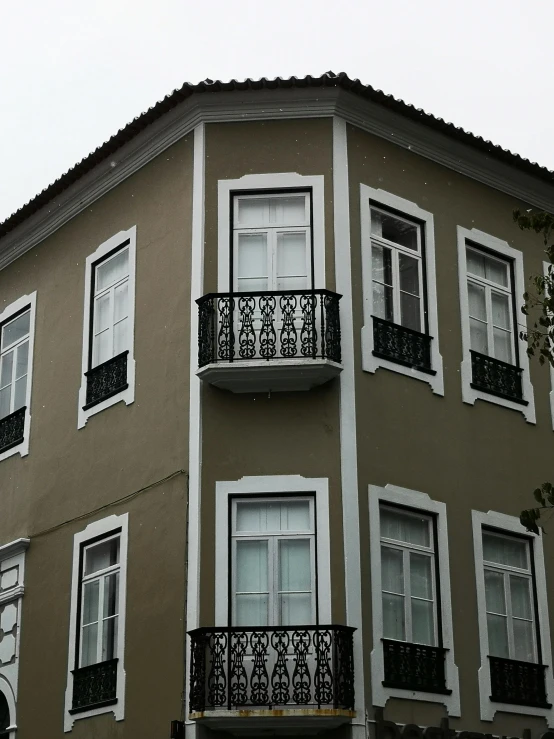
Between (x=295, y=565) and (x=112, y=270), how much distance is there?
17.9ft

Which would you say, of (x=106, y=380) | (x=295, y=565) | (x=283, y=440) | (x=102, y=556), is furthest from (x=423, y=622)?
(x=106, y=380)

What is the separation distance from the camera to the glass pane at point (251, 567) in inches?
599

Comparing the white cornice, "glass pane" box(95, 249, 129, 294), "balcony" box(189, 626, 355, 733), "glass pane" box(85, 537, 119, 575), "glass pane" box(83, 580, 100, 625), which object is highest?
the white cornice

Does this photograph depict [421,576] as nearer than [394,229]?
Yes

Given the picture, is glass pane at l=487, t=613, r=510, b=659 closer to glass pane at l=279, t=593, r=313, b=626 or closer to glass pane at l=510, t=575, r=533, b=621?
glass pane at l=510, t=575, r=533, b=621

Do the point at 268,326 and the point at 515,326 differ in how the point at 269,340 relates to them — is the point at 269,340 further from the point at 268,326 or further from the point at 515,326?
the point at 515,326

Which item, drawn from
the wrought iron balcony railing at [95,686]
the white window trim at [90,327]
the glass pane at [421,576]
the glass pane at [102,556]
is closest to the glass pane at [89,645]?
the wrought iron balcony railing at [95,686]

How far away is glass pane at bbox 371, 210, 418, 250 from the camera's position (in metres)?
17.2

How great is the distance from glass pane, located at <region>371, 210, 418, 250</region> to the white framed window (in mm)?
3907

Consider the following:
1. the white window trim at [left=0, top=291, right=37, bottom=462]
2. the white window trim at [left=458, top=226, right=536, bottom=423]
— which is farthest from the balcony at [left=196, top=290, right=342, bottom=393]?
the white window trim at [left=0, top=291, right=37, bottom=462]

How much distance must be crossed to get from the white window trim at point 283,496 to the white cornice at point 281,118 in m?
4.89

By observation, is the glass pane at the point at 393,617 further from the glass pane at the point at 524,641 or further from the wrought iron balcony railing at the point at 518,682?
the glass pane at the point at 524,641

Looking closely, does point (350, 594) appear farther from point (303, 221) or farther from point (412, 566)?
point (303, 221)

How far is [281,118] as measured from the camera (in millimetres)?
17219
